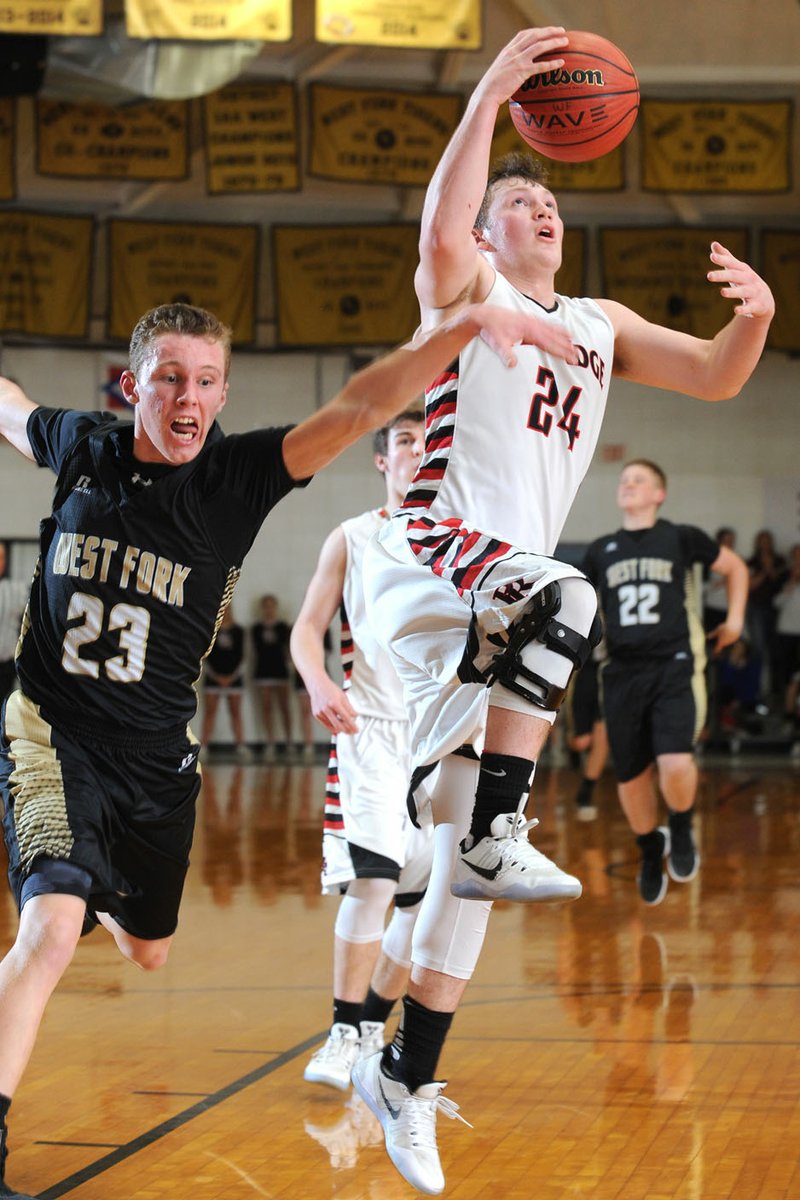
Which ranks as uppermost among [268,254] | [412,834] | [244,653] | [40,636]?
[268,254]

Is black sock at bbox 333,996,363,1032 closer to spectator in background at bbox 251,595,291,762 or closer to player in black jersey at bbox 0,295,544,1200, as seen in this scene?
player in black jersey at bbox 0,295,544,1200

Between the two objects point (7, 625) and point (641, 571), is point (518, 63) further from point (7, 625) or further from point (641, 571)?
point (7, 625)

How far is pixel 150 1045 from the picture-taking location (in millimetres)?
5098

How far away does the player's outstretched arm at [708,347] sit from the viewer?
11.8ft

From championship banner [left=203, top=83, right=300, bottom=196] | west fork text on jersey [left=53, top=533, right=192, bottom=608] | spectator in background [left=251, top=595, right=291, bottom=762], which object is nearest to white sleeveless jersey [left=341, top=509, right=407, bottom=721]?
west fork text on jersey [left=53, top=533, right=192, bottom=608]

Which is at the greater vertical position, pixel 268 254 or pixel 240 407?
pixel 268 254

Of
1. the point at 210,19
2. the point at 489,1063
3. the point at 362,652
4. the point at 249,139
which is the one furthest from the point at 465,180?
the point at 249,139

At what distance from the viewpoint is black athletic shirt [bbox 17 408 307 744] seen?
352 cm

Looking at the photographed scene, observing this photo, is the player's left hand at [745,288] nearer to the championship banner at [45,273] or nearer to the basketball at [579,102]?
the basketball at [579,102]

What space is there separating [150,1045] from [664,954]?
2500 mm

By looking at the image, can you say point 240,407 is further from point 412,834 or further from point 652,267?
point 412,834

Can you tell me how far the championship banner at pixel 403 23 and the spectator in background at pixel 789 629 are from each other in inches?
292

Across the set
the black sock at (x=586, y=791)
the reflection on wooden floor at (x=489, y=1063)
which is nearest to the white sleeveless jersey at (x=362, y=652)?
the reflection on wooden floor at (x=489, y=1063)

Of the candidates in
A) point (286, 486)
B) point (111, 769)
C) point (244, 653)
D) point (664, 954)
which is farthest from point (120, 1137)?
point (244, 653)
